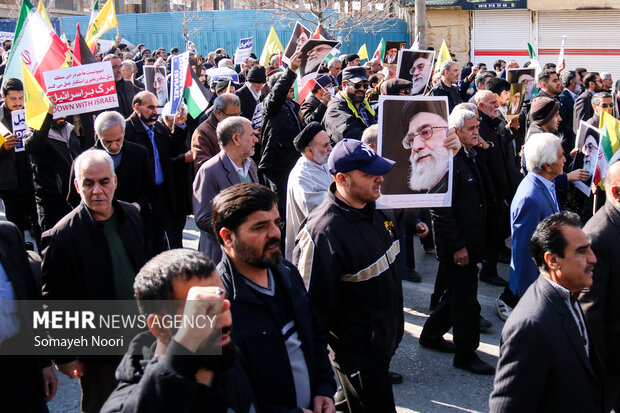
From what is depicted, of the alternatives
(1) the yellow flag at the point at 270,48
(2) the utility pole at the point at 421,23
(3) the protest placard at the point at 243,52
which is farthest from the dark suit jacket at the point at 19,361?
(2) the utility pole at the point at 421,23

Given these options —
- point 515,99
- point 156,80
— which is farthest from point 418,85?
point 156,80

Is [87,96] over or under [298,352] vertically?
over

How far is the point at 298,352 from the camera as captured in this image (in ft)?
9.64

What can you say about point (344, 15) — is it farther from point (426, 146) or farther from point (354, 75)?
point (426, 146)

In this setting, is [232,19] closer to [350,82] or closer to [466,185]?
[350,82]

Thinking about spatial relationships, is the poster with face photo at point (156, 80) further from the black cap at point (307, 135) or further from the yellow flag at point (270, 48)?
the black cap at point (307, 135)

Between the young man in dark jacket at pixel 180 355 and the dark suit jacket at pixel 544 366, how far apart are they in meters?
1.23

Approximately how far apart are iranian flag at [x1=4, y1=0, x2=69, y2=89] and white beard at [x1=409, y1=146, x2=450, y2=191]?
14.6 feet

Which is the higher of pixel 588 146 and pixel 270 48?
pixel 270 48

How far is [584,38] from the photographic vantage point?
27047 millimetres

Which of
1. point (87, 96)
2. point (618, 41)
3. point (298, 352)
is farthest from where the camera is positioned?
point (618, 41)

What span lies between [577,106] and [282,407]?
859 centimetres

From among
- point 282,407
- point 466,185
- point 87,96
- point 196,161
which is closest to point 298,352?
point 282,407

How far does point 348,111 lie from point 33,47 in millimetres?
3578
